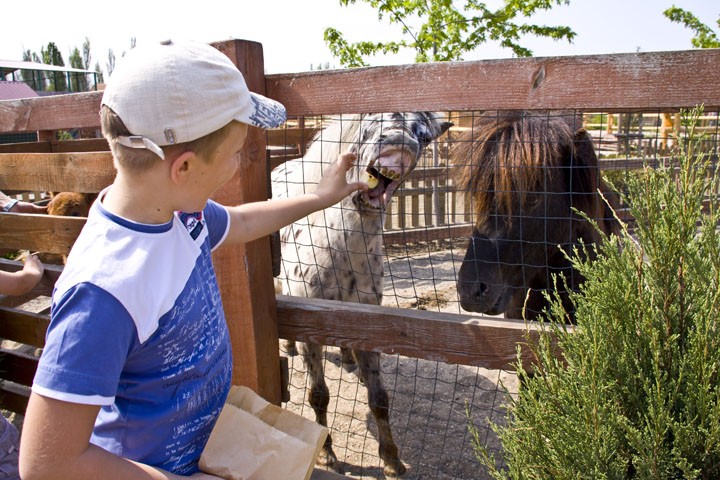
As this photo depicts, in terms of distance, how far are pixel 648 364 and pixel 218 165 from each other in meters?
1.13

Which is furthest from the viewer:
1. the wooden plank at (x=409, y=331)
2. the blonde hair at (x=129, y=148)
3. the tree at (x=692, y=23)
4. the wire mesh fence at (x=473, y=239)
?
the tree at (x=692, y=23)

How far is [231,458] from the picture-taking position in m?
1.46

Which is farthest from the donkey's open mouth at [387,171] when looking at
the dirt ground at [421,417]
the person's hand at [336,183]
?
the person's hand at [336,183]

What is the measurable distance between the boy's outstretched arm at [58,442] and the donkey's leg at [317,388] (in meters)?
2.59

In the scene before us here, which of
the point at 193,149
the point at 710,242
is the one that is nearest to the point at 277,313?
the point at 193,149

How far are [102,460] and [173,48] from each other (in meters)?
0.90

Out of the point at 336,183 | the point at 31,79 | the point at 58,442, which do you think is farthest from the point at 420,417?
the point at 31,79

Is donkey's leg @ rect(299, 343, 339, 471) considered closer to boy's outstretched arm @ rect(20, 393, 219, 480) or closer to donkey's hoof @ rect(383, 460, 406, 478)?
donkey's hoof @ rect(383, 460, 406, 478)

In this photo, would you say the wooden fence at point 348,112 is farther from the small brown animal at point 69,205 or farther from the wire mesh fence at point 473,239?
the small brown animal at point 69,205

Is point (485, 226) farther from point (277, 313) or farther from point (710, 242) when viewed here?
point (710, 242)

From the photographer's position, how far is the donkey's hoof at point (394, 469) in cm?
360

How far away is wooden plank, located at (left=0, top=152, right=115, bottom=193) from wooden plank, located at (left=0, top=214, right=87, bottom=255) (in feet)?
0.53

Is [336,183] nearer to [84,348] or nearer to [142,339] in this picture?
[142,339]

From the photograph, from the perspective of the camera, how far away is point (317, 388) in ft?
12.4
